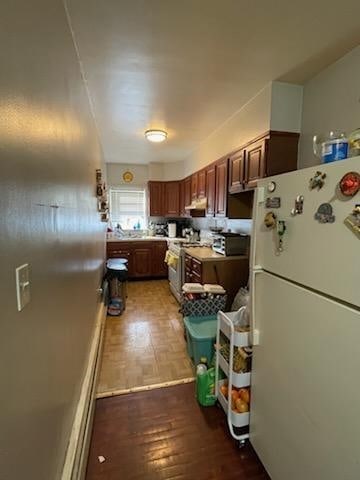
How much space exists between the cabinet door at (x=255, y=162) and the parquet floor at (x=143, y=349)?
187cm

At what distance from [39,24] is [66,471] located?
6.16 ft

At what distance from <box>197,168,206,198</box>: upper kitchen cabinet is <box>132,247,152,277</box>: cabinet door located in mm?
1791

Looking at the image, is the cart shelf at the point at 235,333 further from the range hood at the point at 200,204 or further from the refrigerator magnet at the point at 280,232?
the range hood at the point at 200,204

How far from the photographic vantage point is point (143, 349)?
2.66 meters

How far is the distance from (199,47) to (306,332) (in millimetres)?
1843

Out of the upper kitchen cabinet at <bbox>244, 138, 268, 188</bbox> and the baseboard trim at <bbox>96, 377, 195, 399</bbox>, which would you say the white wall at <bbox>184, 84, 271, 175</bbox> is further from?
the baseboard trim at <bbox>96, 377, 195, 399</bbox>

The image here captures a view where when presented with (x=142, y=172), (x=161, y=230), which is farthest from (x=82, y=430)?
(x=142, y=172)

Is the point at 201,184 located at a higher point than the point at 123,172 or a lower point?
lower

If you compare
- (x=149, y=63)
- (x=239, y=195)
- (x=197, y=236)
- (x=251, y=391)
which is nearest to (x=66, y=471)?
(x=251, y=391)

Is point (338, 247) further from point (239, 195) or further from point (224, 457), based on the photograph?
point (239, 195)

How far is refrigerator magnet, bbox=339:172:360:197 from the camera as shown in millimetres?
869

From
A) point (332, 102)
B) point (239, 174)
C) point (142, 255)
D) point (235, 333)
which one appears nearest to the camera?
point (235, 333)

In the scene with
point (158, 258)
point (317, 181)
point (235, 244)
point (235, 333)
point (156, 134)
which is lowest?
point (158, 258)

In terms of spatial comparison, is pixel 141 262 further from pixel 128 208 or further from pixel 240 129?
pixel 240 129
